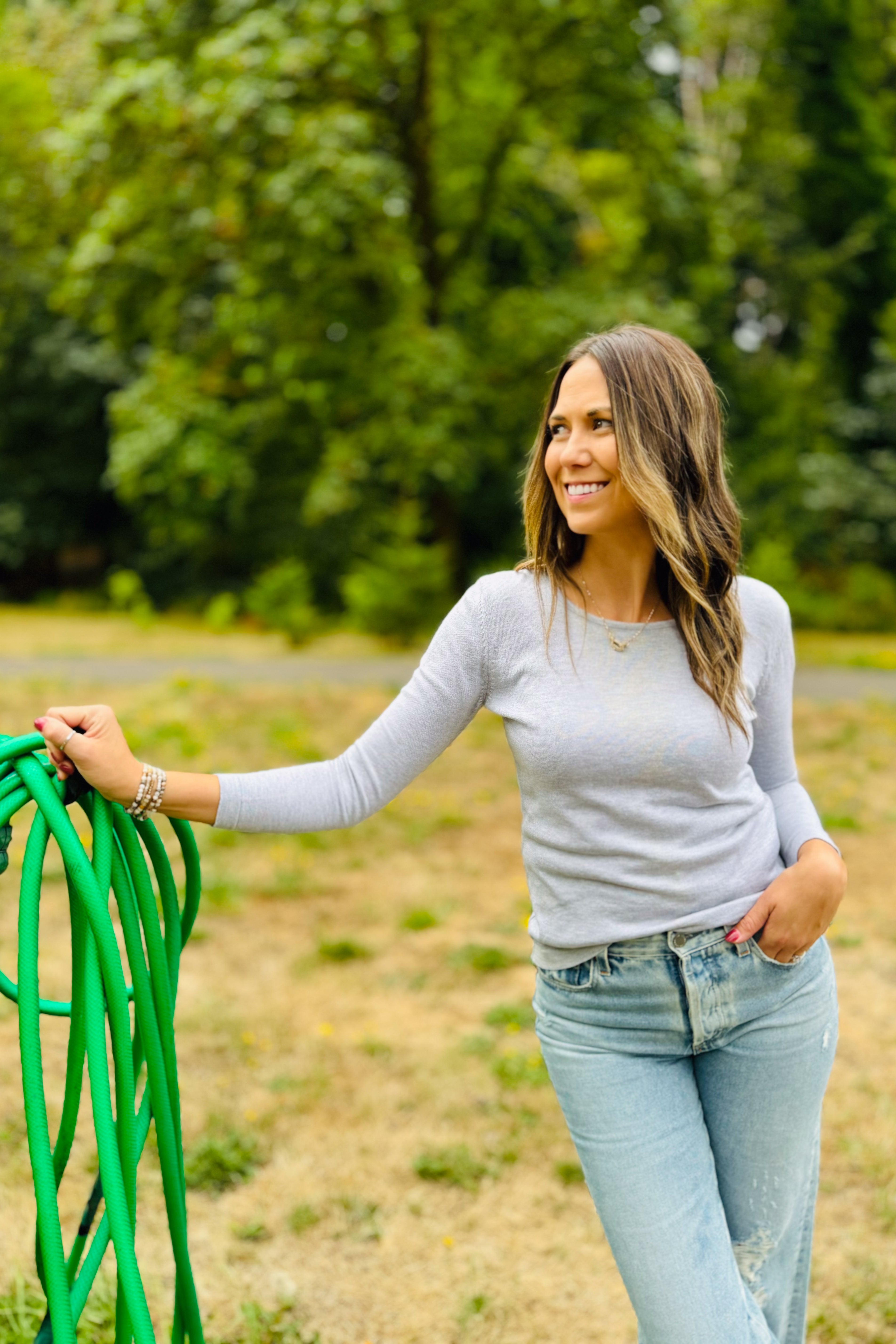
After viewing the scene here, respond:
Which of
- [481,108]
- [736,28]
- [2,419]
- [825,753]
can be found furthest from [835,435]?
[2,419]

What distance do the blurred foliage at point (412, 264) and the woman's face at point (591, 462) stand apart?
24.2ft

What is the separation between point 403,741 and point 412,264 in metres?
8.84

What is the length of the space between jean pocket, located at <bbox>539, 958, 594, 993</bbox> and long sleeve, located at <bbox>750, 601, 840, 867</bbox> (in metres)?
0.37

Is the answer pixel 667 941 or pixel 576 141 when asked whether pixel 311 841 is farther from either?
pixel 576 141

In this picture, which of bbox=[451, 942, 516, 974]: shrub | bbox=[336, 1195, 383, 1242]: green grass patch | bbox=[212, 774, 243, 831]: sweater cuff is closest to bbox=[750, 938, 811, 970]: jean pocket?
bbox=[212, 774, 243, 831]: sweater cuff

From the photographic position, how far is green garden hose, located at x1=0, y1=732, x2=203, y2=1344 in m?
1.28

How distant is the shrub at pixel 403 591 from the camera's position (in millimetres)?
11938

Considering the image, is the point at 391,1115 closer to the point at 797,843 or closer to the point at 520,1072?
the point at 520,1072

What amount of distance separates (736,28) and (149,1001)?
65.4 ft

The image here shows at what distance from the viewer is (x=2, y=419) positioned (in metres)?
19.5

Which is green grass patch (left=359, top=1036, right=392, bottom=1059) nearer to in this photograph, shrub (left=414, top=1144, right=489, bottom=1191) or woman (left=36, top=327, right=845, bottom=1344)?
shrub (left=414, top=1144, right=489, bottom=1191)

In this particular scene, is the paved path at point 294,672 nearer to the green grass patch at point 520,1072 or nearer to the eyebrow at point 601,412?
the green grass patch at point 520,1072

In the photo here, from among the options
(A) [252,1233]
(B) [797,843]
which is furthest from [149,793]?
(A) [252,1233]

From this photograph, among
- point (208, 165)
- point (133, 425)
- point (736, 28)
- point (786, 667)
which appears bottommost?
point (786, 667)
